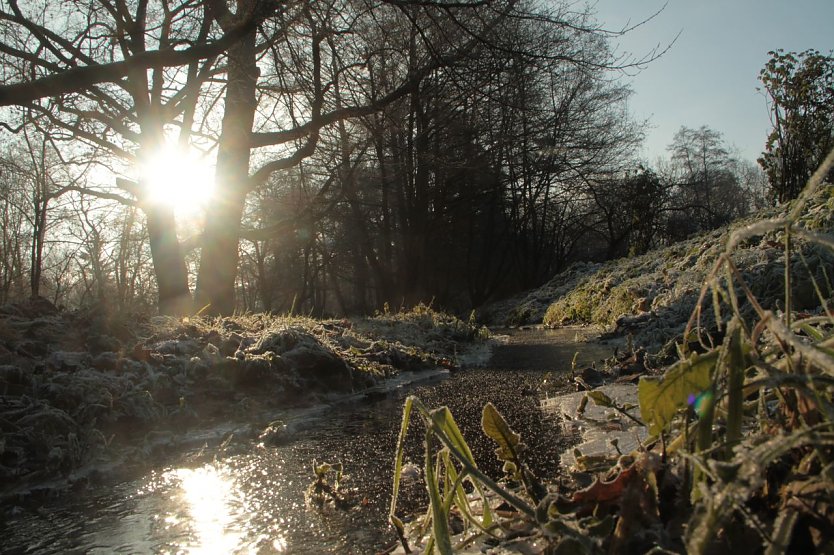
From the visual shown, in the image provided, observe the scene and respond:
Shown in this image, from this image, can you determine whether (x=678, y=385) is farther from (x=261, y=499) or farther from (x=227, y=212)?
(x=227, y=212)

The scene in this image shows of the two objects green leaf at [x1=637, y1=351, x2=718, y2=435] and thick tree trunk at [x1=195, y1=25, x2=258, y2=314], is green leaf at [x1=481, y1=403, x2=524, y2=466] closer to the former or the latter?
green leaf at [x1=637, y1=351, x2=718, y2=435]

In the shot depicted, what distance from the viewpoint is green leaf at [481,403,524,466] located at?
1.22 metres

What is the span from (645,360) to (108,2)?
9.11 meters

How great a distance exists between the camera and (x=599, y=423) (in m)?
2.25

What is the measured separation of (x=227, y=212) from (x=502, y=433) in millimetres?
9606

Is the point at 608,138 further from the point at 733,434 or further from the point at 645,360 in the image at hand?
the point at 733,434

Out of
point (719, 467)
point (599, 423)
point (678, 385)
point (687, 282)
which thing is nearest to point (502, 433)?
point (678, 385)

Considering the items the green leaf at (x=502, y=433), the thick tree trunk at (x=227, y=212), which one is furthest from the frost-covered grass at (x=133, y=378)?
the thick tree trunk at (x=227, y=212)

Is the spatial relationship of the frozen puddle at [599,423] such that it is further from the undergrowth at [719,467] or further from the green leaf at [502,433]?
the undergrowth at [719,467]

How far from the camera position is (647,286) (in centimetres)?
788

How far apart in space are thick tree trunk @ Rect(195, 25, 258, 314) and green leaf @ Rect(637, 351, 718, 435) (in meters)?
9.36

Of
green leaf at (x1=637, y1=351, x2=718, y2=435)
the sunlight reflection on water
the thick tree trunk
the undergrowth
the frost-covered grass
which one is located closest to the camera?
the undergrowth

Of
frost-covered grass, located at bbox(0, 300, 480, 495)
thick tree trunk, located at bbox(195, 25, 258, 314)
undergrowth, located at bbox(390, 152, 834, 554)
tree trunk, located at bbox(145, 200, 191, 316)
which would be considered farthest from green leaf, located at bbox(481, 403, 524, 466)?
tree trunk, located at bbox(145, 200, 191, 316)

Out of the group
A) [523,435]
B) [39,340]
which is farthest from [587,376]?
[39,340]
